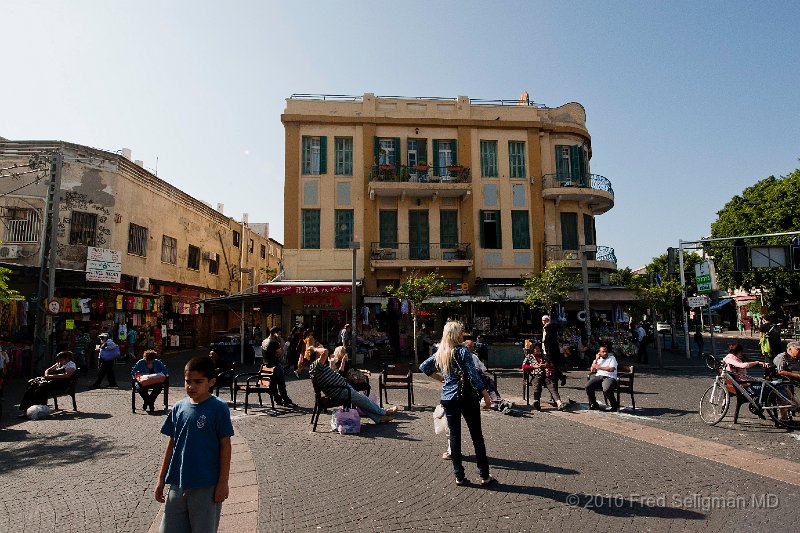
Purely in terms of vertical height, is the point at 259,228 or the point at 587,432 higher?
the point at 259,228

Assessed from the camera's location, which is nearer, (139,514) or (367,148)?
(139,514)

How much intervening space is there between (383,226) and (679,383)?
14.4 metres

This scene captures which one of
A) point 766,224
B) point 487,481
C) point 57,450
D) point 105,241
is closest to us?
point 487,481

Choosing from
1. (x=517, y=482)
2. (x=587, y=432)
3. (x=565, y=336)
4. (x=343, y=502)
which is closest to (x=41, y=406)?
(x=343, y=502)

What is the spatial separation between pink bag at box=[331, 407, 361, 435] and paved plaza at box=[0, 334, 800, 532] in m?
0.18

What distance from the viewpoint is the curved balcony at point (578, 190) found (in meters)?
24.0

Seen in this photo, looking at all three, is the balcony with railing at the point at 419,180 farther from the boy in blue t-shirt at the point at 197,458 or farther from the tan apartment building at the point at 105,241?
the boy in blue t-shirt at the point at 197,458

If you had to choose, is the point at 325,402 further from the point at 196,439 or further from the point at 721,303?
the point at 721,303

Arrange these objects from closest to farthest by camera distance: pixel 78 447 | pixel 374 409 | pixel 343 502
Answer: pixel 343 502 → pixel 78 447 → pixel 374 409

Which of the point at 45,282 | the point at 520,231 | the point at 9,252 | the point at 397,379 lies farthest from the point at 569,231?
the point at 9,252

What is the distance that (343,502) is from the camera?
14.9 ft

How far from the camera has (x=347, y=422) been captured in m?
7.39

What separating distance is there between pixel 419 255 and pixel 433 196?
3001 millimetres

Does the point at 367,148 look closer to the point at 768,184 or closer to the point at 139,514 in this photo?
the point at 139,514
